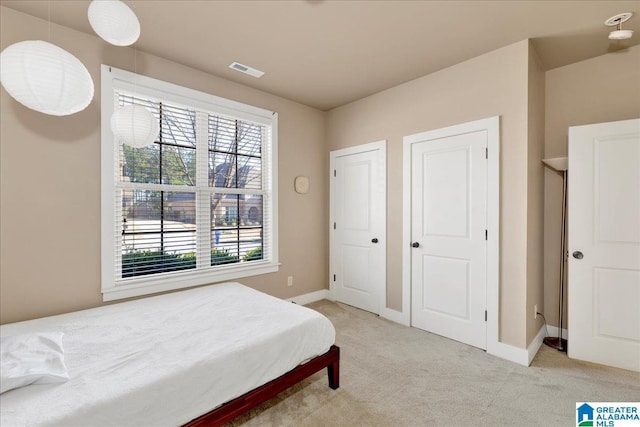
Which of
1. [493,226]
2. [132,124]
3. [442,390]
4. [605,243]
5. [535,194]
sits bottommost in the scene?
[442,390]

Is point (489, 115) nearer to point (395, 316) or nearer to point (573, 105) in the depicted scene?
point (573, 105)

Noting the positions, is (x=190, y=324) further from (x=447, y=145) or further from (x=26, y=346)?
(x=447, y=145)

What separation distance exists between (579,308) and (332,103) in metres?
3.56

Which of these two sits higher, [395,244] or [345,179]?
[345,179]

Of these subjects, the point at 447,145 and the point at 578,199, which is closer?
the point at 578,199

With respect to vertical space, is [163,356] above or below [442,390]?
above

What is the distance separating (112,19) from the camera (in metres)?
1.44

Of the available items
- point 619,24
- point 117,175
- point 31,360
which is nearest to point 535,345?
point 619,24

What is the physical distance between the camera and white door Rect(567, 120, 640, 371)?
2402 millimetres

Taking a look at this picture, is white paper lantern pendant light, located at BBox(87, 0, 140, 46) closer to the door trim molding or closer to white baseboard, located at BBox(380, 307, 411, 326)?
the door trim molding

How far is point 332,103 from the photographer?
13.4ft

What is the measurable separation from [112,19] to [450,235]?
3.12m

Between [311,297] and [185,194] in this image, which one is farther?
[311,297]

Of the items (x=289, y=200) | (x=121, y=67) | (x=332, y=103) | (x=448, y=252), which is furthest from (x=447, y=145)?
(x=121, y=67)
